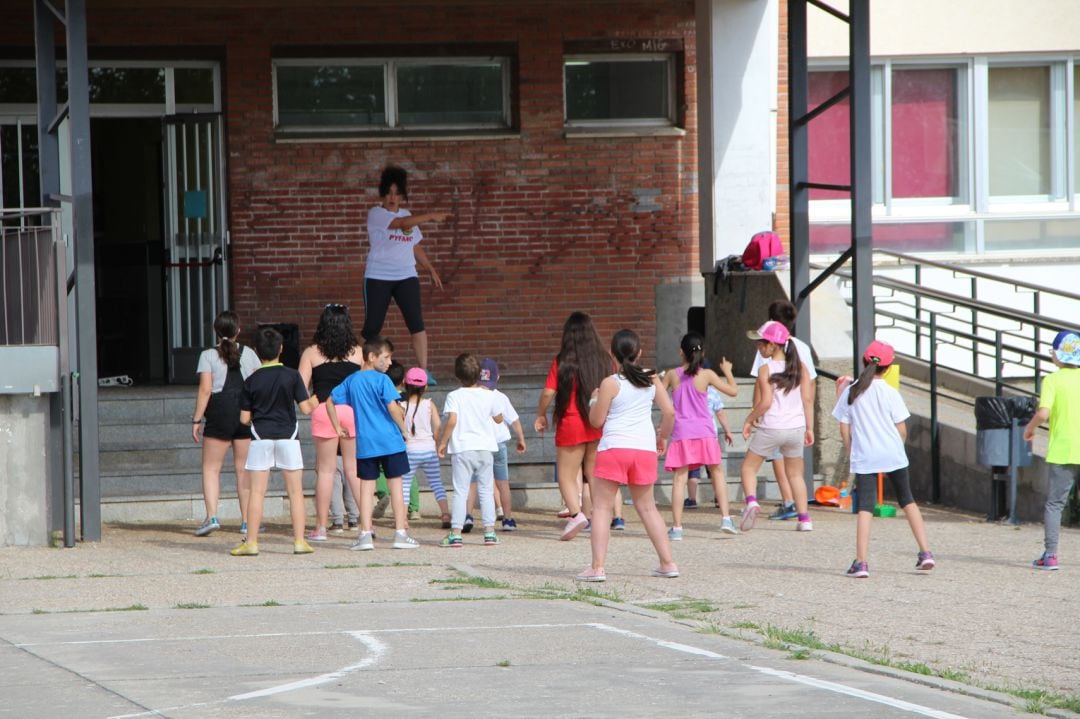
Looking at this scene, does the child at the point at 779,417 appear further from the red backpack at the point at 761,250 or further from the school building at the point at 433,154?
the school building at the point at 433,154

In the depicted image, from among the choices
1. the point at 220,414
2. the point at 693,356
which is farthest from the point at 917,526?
the point at 220,414

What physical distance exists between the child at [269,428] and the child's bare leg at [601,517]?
255 centimetres

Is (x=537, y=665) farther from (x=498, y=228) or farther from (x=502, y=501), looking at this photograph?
(x=498, y=228)

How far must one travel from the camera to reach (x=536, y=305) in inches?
712

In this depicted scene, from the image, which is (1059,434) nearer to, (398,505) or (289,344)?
(398,505)

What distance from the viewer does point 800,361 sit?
500 inches

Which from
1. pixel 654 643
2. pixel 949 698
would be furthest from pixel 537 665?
pixel 949 698

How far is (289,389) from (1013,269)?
11.0 metres

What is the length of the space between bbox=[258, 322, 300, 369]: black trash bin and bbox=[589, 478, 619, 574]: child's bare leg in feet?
22.3

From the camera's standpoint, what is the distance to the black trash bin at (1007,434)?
1323 cm

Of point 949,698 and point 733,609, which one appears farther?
point 733,609

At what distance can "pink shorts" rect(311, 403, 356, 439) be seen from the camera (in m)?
11.9

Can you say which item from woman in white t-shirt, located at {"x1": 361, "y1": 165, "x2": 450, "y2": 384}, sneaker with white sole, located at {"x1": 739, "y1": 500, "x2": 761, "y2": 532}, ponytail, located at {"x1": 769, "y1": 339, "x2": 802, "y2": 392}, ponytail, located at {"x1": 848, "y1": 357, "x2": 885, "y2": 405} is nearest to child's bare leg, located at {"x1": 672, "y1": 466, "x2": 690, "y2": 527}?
sneaker with white sole, located at {"x1": 739, "y1": 500, "x2": 761, "y2": 532}

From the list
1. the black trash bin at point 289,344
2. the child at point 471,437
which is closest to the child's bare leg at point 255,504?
the child at point 471,437
